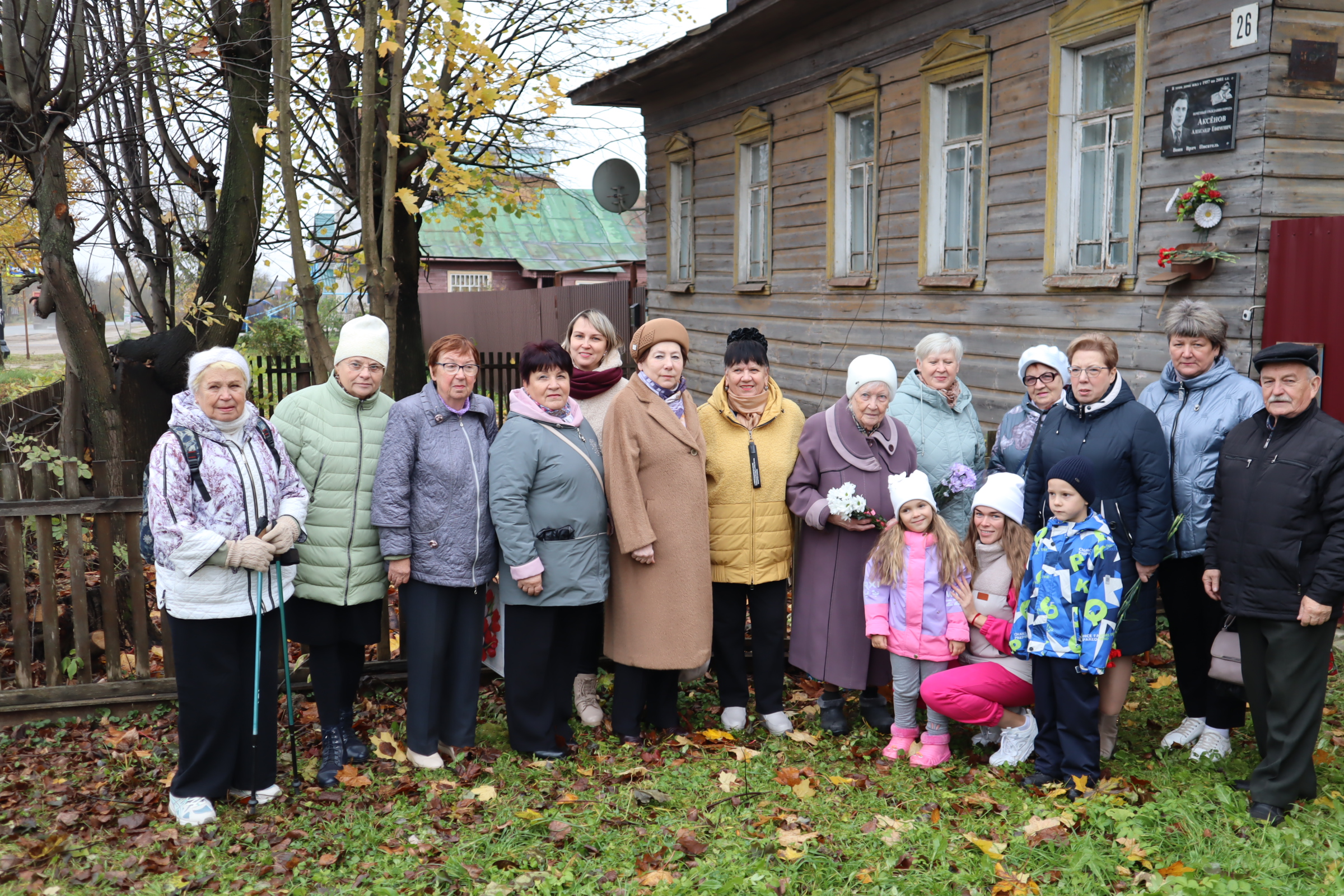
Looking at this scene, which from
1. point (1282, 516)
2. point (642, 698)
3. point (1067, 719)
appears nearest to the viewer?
point (1282, 516)

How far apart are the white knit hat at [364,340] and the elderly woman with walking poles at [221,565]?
1.40 feet

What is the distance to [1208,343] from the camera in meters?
4.46

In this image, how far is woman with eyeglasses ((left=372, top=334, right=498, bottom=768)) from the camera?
14.7 ft

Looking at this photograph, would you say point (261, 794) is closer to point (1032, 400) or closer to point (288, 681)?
point (288, 681)

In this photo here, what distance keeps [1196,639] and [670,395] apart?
264cm

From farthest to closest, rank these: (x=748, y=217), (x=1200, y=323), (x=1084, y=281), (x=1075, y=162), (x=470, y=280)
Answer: (x=470, y=280), (x=748, y=217), (x=1075, y=162), (x=1084, y=281), (x=1200, y=323)

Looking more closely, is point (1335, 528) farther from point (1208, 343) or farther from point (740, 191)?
point (740, 191)

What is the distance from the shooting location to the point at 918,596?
4668mm

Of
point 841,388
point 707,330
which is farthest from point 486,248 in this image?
point 841,388

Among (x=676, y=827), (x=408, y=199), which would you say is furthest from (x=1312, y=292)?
(x=408, y=199)

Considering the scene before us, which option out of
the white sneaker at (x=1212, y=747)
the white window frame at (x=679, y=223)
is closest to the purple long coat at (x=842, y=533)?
the white sneaker at (x=1212, y=747)

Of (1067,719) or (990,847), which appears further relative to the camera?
(1067,719)

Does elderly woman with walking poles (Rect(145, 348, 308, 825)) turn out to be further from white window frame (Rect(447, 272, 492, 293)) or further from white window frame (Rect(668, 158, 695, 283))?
white window frame (Rect(447, 272, 492, 293))

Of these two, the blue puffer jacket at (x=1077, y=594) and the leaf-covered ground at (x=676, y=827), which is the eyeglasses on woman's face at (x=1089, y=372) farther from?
the leaf-covered ground at (x=676, y=827)
